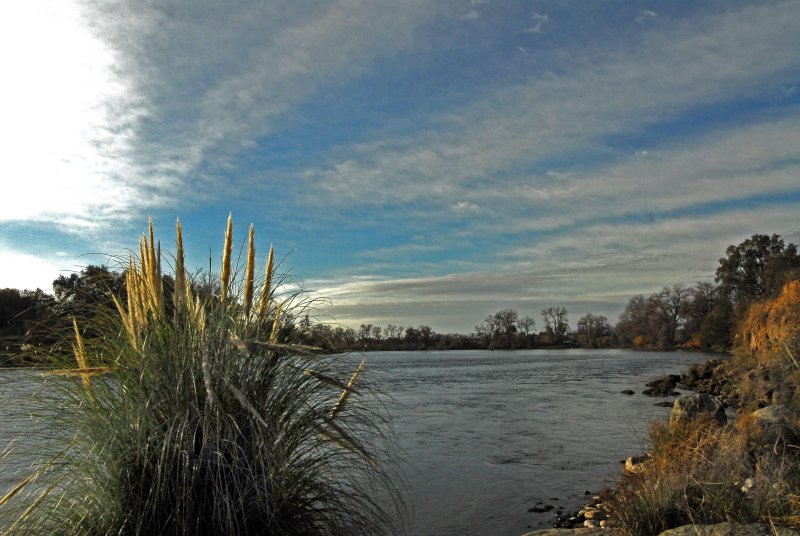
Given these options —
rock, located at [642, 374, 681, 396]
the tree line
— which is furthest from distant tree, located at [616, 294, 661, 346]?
rock, located at [642, 374, 681, 396]

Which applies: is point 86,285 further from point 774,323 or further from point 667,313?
point 667,313

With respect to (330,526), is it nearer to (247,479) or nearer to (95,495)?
(247,479)

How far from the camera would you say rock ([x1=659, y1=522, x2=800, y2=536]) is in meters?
3.97

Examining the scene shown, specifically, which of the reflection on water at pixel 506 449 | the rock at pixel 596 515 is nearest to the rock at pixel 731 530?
the reflection on water at pixel 506 449

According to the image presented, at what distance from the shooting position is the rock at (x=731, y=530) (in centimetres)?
397

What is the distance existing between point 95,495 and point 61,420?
756 mm

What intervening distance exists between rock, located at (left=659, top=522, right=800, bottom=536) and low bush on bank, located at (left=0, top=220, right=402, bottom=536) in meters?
2.50

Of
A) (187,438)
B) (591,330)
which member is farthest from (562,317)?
(187,438)

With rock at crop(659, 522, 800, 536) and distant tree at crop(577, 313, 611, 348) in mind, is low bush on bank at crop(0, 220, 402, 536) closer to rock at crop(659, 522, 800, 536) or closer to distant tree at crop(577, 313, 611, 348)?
rock at crop(659, 522, 800, 536)

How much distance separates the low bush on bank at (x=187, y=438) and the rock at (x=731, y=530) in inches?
98.6

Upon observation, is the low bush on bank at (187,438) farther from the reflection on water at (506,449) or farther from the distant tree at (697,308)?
the distant tree at (697,308)

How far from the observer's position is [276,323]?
4785mm

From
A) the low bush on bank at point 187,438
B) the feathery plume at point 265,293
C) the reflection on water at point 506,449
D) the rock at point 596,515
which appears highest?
the feathery plume at point 265,293

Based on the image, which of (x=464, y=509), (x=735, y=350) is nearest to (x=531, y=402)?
(x=735, y=350)
